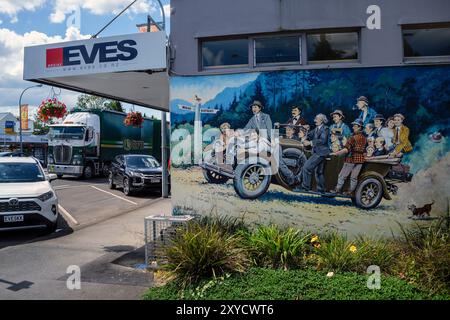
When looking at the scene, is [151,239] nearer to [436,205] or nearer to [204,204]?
[204,204]

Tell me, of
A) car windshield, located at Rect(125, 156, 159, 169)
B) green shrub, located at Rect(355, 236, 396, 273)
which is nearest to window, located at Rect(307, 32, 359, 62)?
green shrub, located at Rect(355, 236, 396, 273)

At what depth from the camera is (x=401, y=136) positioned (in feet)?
20.8

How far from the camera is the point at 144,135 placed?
1057 inches

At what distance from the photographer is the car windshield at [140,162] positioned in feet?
54.8

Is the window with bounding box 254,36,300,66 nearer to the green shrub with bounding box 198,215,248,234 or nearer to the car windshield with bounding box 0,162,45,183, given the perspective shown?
the green shrub with bounding box 198,215,248,234

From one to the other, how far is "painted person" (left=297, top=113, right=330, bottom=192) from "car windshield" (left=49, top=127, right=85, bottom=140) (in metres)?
17.6

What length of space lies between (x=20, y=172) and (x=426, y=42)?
9406 millimetres

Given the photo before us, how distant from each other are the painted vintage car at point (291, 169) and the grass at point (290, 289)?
1.80 m

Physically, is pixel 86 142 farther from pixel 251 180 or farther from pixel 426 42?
pixel 426 42

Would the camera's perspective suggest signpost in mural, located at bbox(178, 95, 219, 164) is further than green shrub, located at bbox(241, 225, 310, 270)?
Yes

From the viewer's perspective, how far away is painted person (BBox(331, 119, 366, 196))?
6.47 m

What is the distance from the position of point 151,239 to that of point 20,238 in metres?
4.01

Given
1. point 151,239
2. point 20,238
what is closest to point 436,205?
point 151,239

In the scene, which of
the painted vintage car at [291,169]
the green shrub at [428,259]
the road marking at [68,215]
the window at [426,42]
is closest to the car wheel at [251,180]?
the painted vintage car at [291,169]
